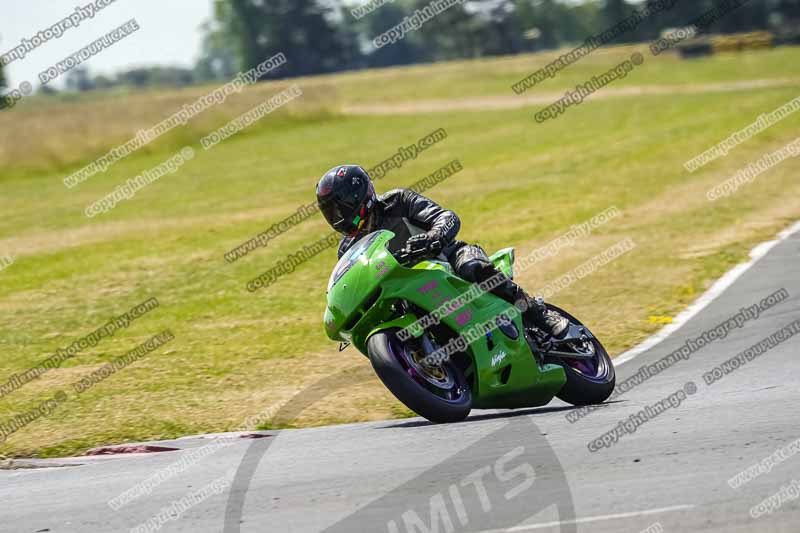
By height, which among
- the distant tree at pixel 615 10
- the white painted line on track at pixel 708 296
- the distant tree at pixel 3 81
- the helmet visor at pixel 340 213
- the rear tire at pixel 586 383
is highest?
the distant tree at pixel 3 81

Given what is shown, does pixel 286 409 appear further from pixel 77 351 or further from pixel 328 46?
pixel 328 46

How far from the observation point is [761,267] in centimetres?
1420

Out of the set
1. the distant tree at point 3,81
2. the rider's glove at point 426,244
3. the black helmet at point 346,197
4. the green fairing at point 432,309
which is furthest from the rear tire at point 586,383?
the distant tree at point 3,81

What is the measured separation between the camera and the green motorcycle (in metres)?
7.36

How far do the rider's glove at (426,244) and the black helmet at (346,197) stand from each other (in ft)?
1.78

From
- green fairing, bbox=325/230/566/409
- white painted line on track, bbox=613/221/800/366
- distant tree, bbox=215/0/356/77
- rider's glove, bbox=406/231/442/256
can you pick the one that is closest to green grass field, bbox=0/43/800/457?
white painted line on track, bbox=613/221/800/366

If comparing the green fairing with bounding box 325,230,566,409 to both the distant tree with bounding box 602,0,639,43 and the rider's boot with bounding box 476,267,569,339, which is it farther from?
the distant tree with bounding box 602,0,639,43

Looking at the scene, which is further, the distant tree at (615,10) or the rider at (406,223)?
the distant tree at (615,10)

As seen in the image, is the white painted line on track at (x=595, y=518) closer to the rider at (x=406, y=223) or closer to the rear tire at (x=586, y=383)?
the rider at (x=406, y=223)

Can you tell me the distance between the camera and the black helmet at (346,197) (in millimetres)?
7871

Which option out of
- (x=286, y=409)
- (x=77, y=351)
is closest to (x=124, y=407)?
(x=286, y=409)

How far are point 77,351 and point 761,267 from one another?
28.3 ft

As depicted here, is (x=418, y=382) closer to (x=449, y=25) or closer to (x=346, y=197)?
(x=346, y=197)

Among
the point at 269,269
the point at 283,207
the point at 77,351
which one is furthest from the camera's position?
the point at 283,207
